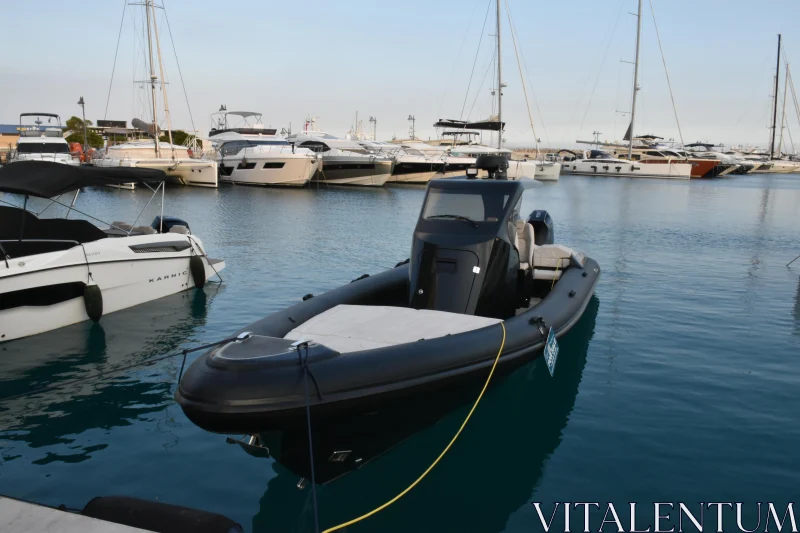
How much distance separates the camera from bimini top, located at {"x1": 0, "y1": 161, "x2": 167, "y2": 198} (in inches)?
401

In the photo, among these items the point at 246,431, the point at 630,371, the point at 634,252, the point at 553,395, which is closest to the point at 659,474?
the point at 553,395

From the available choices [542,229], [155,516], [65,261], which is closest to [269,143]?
[542,229]

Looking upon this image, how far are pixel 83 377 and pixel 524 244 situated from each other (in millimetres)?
6081

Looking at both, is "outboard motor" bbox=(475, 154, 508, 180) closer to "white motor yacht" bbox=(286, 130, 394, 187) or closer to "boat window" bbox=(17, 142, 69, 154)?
"white motor yacht" bbox=(286, 130, 394, 187)

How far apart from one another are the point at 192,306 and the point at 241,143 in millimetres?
38988

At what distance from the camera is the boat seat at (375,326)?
6.14 metres

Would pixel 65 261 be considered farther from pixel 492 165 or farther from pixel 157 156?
pixel 157 156

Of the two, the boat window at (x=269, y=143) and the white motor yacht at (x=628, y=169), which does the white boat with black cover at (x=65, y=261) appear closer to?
the boat window at (x=269, y=143)

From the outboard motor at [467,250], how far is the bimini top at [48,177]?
230 inches

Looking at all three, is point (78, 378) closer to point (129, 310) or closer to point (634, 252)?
point (129, 310)

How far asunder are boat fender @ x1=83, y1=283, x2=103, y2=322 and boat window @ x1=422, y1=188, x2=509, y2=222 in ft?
18.4

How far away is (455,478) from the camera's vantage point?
6051mm

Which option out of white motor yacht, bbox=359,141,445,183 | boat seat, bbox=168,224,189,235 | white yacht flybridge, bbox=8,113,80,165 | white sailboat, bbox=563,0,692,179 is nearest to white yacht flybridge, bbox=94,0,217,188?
white yacht flybridge, bbox=8,113,80,165

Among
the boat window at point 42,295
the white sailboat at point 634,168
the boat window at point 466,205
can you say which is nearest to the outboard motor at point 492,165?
the boat window at point 466,205
